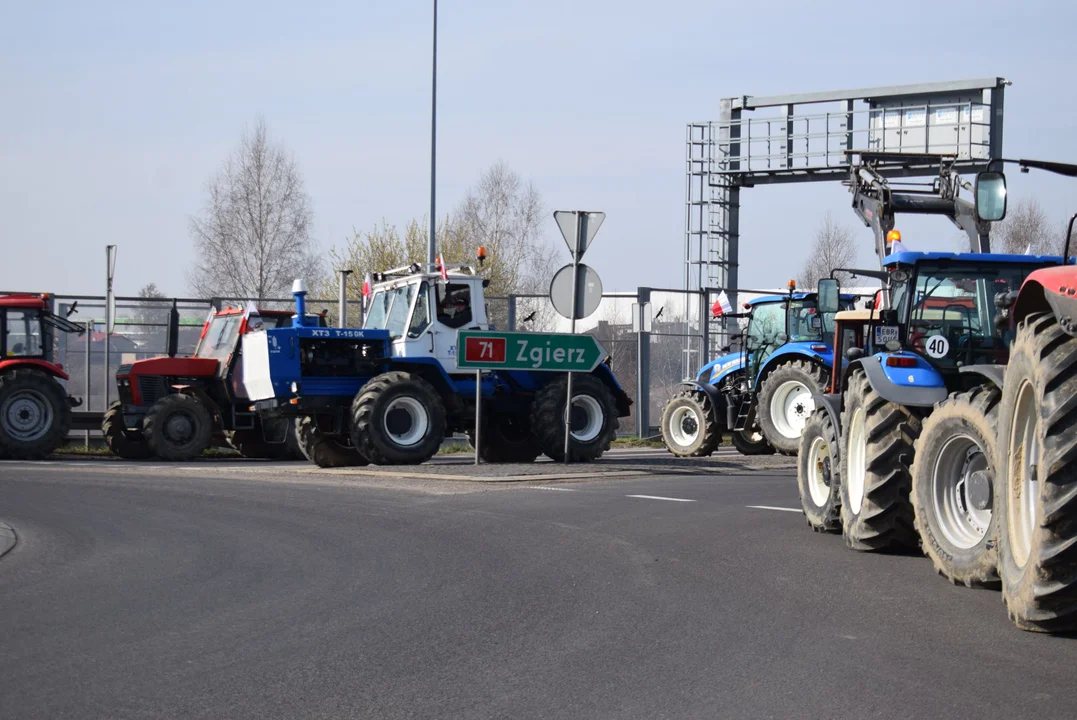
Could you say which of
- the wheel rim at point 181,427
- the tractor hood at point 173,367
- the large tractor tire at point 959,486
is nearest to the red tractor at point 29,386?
the tractor hood at point 173,367

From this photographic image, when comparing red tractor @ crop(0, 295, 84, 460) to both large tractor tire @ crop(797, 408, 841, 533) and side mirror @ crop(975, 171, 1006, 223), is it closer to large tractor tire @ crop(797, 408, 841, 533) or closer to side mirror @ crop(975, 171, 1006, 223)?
large tractor tire @ crop(797, 408, 841, 533)

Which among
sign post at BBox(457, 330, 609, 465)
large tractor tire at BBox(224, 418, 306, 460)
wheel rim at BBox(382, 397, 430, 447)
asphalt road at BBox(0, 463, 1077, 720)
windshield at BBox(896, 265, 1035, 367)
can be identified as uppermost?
windshield at BBox(896, 265, 1035, 367)

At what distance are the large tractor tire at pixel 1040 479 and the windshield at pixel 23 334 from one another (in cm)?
1806

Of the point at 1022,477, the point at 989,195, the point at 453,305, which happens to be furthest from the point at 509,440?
the point at 1022,477

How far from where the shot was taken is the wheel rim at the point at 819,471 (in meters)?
11.0

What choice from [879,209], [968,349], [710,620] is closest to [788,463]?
[879,209]

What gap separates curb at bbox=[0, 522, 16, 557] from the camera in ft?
32.8

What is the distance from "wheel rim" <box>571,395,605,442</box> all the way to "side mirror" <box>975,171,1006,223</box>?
9.72m

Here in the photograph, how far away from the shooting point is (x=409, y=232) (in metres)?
43.0

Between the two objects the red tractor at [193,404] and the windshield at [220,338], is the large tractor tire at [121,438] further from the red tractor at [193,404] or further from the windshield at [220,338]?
the windshield at [220,338]

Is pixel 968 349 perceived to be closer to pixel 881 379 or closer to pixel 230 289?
pixel 881 379

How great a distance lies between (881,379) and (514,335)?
8.81 meters

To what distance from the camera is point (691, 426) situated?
72.8ft

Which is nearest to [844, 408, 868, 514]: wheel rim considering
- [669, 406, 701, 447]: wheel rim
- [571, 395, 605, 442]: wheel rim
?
Answer: [571, 395, 605, 442]: wheel rim
